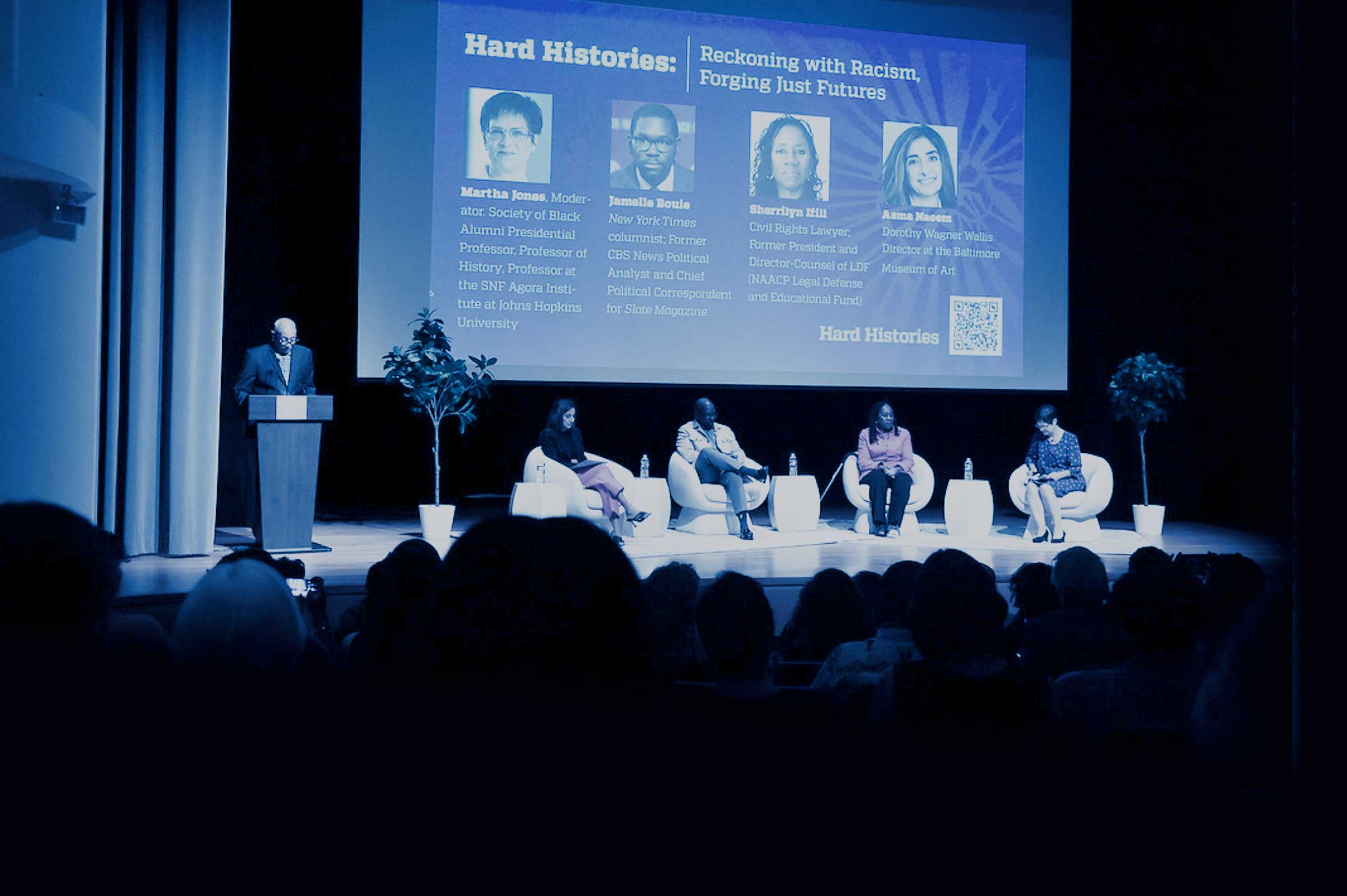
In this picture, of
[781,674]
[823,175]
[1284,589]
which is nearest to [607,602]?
[1284,589]

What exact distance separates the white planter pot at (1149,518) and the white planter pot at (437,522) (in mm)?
4608

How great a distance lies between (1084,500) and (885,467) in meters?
1.29

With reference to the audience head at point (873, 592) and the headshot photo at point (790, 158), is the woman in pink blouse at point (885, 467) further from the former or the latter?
the audience head at point (873, 592)

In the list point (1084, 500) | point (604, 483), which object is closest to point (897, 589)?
point (604, 483)

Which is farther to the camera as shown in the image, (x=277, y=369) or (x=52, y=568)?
(x=277, y=369)

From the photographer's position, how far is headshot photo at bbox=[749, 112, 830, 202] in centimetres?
761

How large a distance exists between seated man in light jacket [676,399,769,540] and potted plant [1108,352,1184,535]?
8.64 ft

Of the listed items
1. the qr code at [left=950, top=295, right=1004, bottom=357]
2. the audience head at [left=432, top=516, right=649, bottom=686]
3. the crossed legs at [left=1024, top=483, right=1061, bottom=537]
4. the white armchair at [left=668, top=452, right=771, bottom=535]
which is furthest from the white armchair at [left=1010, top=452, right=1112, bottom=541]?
the audience head at [left=432, top=516, right=649, bottom=686]

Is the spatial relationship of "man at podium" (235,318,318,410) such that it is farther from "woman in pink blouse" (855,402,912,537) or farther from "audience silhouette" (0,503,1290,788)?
"audience silhouette" (0,503,1290,788)

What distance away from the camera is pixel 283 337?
5945 mm

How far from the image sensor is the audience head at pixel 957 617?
5.71 ft

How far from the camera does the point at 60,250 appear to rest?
4820mm

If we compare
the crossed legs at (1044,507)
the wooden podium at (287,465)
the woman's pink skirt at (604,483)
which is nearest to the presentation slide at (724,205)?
the woman's pink skirt at (604,483)

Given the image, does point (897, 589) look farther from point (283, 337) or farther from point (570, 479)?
point (283, 337)
